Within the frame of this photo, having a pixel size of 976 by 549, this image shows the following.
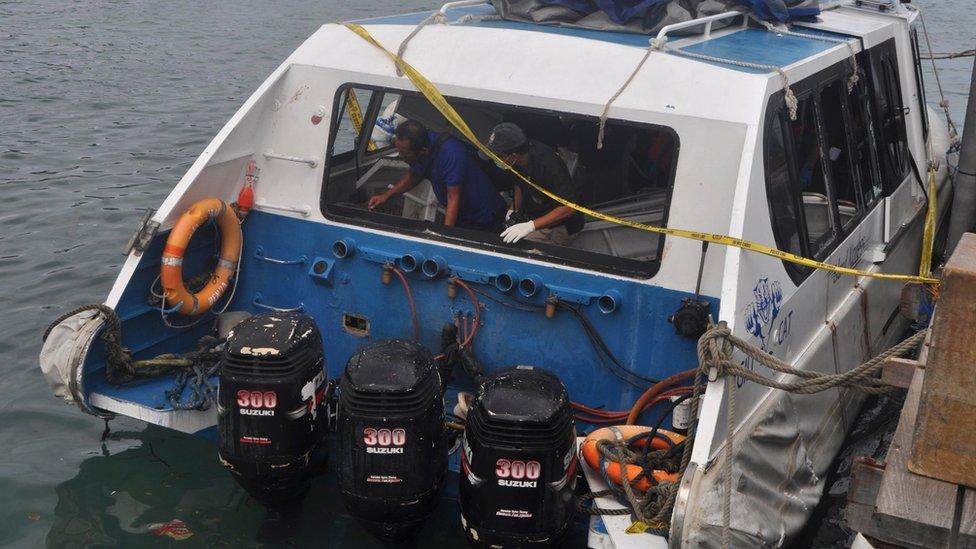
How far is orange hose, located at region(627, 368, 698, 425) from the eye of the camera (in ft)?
15.2

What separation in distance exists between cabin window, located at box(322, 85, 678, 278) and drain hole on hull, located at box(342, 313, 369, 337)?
49cm

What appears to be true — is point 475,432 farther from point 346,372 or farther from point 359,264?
point 359,264

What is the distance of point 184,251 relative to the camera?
206 inches

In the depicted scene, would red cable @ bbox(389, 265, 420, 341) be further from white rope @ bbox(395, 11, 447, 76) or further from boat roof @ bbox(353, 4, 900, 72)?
boat roof @ bbox(353, 4, 900, 72)

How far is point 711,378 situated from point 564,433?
2.02 ft

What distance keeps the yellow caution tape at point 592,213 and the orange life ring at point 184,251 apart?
1185 millimetres

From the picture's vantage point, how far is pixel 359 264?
→ 17.6ft

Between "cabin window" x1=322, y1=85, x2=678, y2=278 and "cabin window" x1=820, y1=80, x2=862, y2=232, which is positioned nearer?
"cabin window" x1=322, y1=85, x2=678, y2=278

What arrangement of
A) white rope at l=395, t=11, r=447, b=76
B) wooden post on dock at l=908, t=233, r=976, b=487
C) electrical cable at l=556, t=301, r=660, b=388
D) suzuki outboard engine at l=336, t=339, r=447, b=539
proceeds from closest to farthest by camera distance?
wooden post on dock at l=908, t=233, r=976, b=487, suzuki outboard engine at l=336, t=339, r=447, b=539, electrical cable at l=556, t=301, r=660, b=388, white rope at l=395, t=11, r=447, b=76

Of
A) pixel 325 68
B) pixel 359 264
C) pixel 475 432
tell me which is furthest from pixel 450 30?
pixel 475 432

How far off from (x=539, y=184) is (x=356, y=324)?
3.95ft

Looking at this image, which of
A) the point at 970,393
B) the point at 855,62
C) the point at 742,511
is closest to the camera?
the point at 970,393

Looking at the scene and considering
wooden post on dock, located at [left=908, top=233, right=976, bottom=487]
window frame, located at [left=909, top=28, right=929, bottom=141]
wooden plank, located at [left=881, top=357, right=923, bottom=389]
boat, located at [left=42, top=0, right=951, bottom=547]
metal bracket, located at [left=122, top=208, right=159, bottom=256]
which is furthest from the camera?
window frame, located at [left=909, top=28, right=929, bottom=141]

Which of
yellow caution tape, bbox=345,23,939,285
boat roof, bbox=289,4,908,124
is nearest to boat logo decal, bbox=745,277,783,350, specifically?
yellow caution tape, bbox=345,23,939,285
